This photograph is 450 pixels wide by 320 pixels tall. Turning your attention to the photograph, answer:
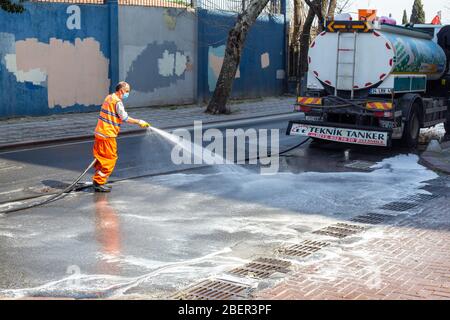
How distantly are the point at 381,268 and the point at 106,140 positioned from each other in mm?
5085

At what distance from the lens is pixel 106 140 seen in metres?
9.90

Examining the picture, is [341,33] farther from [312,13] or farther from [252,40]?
[312,13]

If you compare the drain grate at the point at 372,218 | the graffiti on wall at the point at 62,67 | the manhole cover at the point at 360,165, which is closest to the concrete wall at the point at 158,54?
the graffiti on wall at the point at 62,67

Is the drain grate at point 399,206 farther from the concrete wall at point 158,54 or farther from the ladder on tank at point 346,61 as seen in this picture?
the concrete wall at point 158,54

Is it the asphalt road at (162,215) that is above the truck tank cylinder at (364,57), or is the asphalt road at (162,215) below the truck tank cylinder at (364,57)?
below

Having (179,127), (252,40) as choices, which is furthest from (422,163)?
(252,40)

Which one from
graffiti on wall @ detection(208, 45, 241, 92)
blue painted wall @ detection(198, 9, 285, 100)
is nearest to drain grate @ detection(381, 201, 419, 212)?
blue painted wall @ detection(198, 9, 285, 100)

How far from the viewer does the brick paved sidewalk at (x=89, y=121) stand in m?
15.8

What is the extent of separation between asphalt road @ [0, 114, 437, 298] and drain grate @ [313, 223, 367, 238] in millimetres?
222

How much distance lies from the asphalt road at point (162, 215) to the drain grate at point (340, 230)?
0.73ft

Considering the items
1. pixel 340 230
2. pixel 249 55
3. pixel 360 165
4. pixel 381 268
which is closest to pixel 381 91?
pixel 360 165

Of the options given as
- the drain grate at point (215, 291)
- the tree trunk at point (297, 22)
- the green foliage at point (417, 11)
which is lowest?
the drain grate at point (215, 291)

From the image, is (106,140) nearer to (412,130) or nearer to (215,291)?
(215,291)

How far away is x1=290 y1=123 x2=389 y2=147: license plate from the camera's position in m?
13.3
